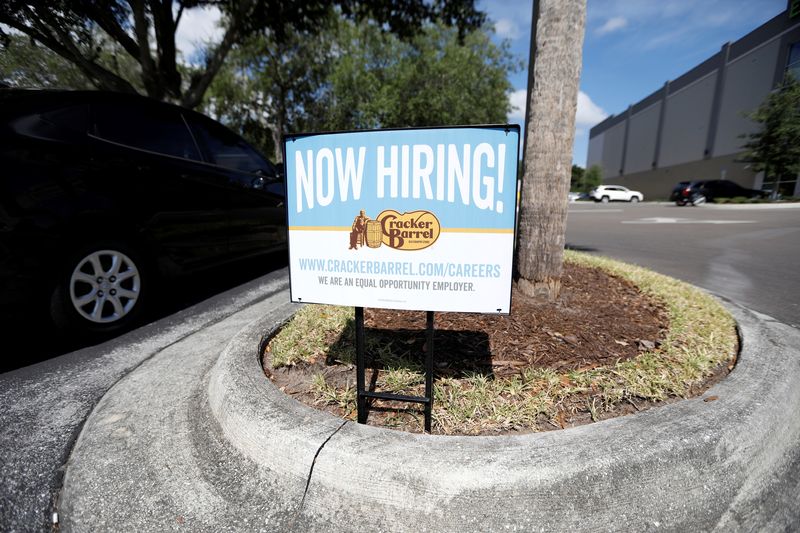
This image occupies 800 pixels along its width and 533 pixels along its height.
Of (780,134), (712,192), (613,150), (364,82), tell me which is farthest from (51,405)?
(613,150)

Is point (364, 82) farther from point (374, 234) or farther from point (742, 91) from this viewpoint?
point (742, 91)

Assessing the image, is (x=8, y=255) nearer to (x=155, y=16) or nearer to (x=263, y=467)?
(x=263, y=467)

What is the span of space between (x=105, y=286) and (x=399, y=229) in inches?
101

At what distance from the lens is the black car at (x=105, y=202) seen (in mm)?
2344

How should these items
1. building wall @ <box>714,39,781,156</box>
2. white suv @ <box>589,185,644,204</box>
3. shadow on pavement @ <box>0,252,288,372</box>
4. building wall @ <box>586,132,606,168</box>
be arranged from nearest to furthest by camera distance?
shadow on pavement @ <box>0,252,288,372</box> → building wall @ <box>714,39,781,156</box> → white suv @ <box>589,185,644,204</box> → building wall @ <box>586,132,606,168</box>

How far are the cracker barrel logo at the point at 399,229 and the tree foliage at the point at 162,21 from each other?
7.91 meters

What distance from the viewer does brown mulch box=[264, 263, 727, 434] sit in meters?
2.08

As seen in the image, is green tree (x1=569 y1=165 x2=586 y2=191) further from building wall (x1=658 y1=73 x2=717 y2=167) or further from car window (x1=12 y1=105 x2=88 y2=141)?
car window (x1=12 y1=105 x2=88 y2=141)

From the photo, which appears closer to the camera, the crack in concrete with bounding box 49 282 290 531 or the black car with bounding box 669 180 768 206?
the crack in concrete with bounding box 49 282 290 531

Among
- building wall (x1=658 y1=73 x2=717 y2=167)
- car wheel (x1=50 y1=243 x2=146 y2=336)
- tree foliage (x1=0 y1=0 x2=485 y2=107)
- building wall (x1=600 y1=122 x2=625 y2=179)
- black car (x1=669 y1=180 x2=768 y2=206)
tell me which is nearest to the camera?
car wheel (x1=50 y1=243 x2=146 y2=336)

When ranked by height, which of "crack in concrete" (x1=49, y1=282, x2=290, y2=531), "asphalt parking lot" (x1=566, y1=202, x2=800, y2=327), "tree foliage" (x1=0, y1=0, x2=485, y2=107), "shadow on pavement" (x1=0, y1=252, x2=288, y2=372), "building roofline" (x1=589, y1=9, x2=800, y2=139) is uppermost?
"building roofline" (x1=589, y1=9, x2=800, y2=139)

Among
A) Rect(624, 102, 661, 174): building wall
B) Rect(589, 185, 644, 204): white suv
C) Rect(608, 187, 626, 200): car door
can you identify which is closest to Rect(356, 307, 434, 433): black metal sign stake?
Rect(589, 185, 644, 204): white suv

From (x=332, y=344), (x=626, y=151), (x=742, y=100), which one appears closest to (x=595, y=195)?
(x=742, y=100)

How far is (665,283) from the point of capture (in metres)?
3.67
